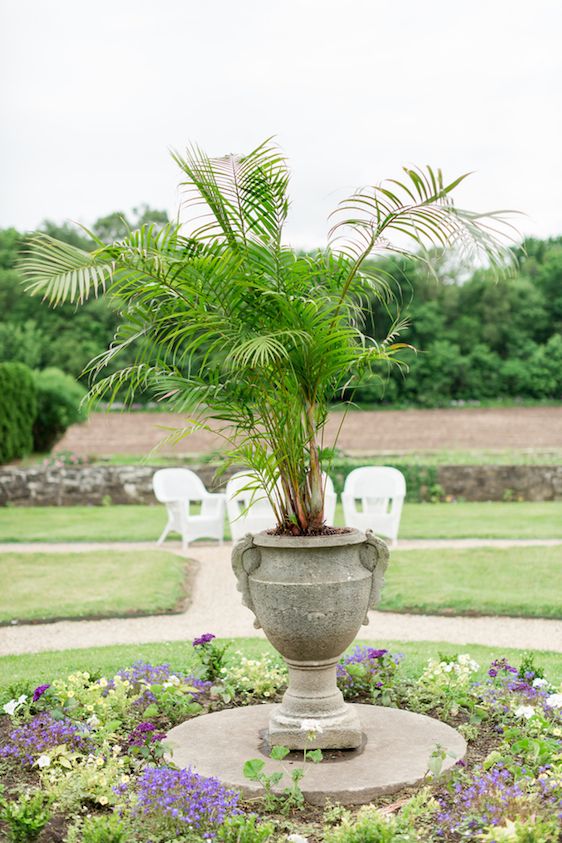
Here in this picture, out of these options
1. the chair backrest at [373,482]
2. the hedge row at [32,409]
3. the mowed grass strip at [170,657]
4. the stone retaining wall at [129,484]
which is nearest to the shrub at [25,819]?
the mowed grass strip at [170,657]

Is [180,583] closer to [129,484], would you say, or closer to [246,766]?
[246,766]

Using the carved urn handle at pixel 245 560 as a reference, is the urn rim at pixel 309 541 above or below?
above

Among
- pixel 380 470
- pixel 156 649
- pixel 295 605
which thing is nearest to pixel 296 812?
pixel 295 605

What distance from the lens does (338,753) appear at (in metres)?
3.88

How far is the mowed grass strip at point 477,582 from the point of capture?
24.1 feet

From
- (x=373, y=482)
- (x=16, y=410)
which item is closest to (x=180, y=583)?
(x=373, y=482)

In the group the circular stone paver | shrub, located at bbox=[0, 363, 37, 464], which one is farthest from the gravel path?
shrub, located at bbox=[0, 363, 37, 464]

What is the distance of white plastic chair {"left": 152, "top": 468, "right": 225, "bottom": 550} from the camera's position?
10312 mm

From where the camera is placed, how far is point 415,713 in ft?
14.3

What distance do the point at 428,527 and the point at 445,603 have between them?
4.27 m

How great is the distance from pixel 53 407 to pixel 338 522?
351 inches

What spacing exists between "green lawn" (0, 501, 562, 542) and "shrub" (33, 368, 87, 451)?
499 centimetres

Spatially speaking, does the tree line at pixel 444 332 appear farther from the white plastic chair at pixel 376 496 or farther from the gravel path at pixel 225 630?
the gravel path at pixel 225 630

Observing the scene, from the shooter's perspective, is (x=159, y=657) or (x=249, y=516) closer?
(x=159, y=657)
